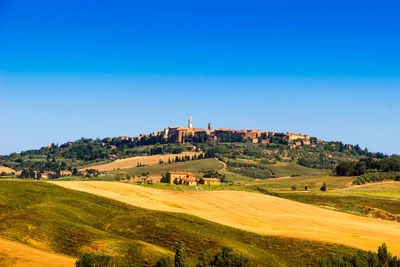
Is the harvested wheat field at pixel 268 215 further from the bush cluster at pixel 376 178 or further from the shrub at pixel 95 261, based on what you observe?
the bush cluster at pixel 376 178

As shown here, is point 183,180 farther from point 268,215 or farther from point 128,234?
point 128,234

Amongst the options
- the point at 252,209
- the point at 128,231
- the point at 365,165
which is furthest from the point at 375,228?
the point at 365,165

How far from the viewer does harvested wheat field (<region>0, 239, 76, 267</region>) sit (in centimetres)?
3344

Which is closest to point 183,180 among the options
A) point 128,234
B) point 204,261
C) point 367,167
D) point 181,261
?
point 128,234

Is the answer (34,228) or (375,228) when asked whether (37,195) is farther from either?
(375,228)

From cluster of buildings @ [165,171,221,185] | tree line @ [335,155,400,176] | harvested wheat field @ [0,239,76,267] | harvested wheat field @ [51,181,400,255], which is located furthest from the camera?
tree line @ [335,155,400,176]

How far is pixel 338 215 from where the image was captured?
7200cm

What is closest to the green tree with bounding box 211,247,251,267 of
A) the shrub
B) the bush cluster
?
the shrub

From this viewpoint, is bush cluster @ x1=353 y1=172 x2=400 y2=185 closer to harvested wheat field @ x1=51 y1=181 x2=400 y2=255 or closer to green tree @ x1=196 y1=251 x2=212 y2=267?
harvested wheat field @ x1=51 y1=181 x2=400 y2=255

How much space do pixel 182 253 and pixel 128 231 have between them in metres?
17.7

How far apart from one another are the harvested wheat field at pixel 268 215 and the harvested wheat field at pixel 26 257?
22.9 meters

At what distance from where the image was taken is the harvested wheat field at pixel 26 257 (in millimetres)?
33438

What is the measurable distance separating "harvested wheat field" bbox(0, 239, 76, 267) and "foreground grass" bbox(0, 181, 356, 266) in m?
1.70

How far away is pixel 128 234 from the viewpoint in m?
46.2
